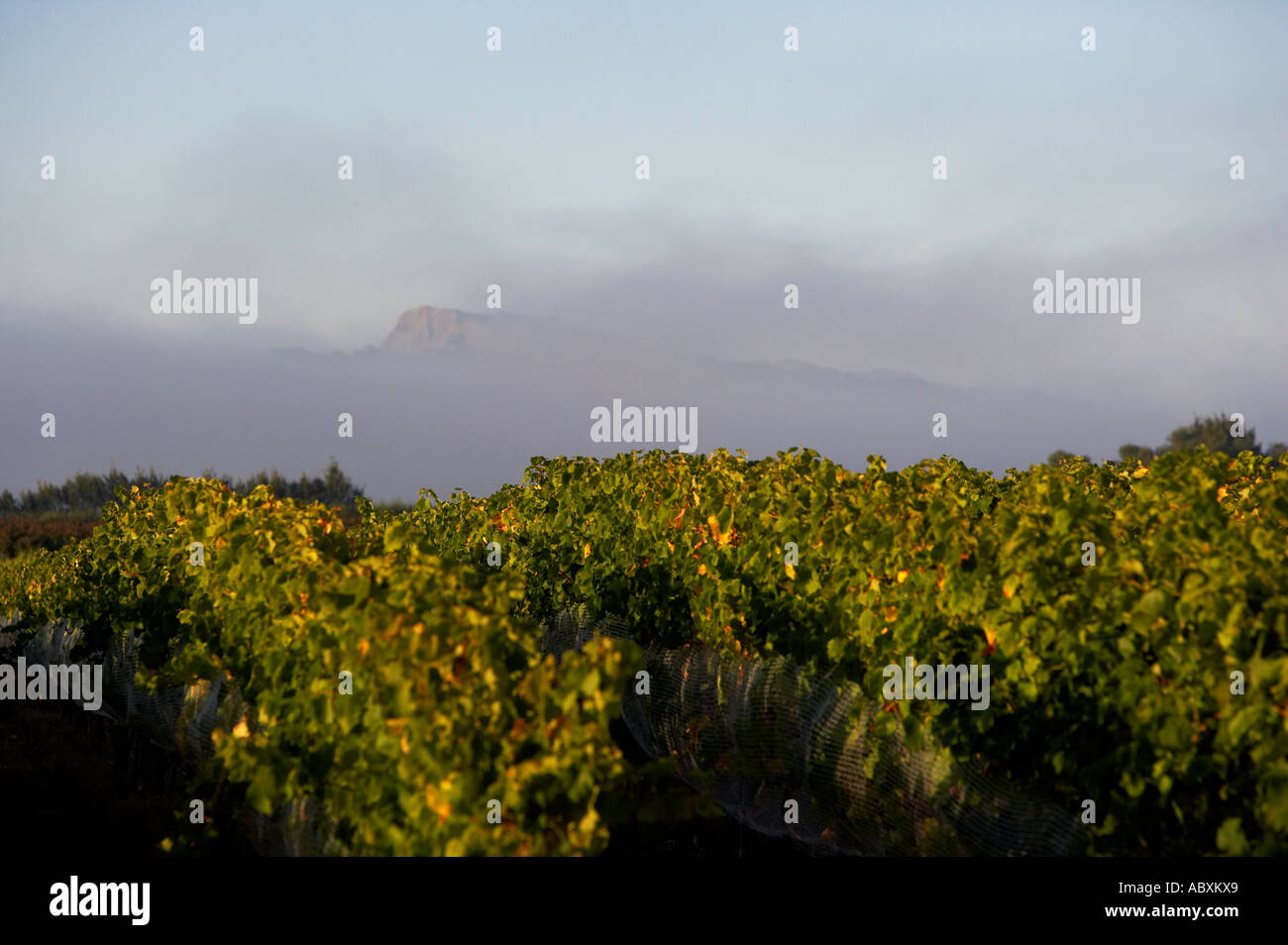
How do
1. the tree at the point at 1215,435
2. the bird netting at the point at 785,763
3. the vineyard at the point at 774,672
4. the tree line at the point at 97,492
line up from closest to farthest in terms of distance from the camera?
the vineyard at the point at 774,672 < the bird netting at the point at 785,763 < the tree line at the point at 97,492 < the tree at the point at 1215,435

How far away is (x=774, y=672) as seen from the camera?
24.7 ft

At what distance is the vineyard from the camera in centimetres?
443

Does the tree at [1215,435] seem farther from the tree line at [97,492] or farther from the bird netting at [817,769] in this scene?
the bird netting at [817,769]

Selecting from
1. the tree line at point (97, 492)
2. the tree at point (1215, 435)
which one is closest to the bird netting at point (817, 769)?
the tree line at point (97, 492)

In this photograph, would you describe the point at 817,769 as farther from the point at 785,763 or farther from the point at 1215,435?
the point at 1215,435

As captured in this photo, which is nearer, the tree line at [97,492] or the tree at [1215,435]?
the tree line at [97,492]

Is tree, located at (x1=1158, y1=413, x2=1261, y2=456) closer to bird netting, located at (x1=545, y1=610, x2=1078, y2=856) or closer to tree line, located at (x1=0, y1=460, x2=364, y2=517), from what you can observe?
tree line, located at (x1=0, y1=460, x2=364, y2=517)

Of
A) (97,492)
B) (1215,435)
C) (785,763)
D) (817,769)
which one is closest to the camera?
(817,769)

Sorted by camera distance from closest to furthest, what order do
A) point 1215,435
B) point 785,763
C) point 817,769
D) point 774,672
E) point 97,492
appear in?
point 817,769, point 785,763, point 774,672, point 97,492, point 1215,435

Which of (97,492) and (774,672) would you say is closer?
(774,672)

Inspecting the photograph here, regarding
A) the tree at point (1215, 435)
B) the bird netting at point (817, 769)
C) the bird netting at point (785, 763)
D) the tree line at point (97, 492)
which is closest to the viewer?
the bird netting at point (785, 763)

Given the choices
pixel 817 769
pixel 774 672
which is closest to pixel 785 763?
pixel 817 769

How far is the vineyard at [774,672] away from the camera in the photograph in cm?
443
